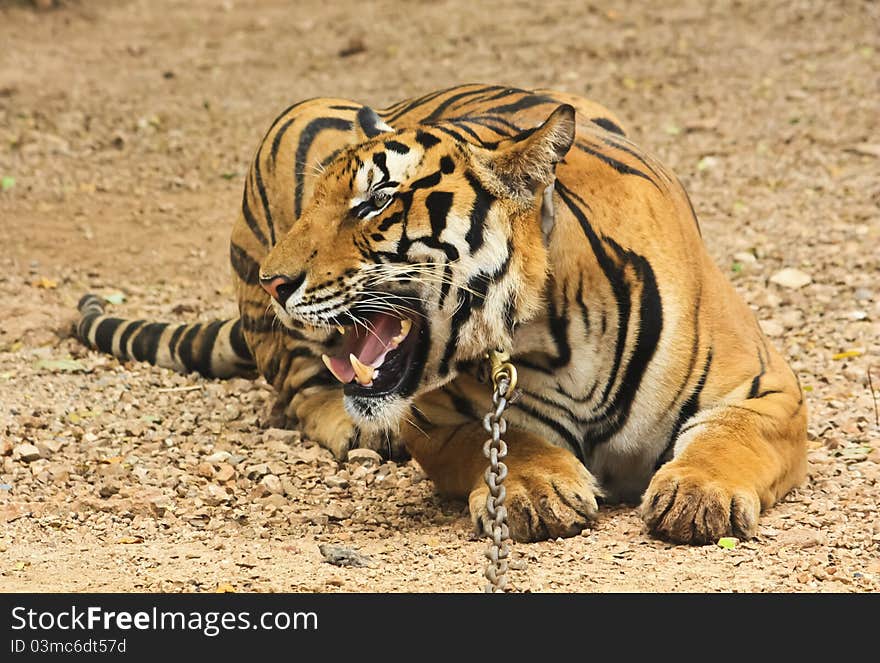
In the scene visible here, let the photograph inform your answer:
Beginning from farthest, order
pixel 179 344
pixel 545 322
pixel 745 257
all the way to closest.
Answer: pixel 745 257 < pixel 179 344 < pixel 545 322

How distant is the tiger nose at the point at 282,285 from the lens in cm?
344

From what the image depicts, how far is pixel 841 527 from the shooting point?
3.48 metres

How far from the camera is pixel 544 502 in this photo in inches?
137

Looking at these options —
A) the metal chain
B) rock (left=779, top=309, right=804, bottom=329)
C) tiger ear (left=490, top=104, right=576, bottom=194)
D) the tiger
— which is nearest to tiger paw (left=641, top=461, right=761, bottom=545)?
the tiger

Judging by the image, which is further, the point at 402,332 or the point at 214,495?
the point at 214,495

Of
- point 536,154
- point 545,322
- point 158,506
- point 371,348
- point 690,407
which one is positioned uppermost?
point 536,154

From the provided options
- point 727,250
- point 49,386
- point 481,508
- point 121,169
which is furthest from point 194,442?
point 121,169

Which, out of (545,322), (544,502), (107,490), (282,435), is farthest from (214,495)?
(545,322)

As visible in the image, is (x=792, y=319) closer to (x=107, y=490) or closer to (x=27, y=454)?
(x=107, y=490)

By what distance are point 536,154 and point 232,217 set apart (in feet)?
13.6

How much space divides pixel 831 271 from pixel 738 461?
261 cm

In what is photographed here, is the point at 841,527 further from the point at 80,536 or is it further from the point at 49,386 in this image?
the point at 49,386

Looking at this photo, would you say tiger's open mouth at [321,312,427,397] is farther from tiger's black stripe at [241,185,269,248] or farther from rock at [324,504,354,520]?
tiger's black stripe at [241,185,269,248]

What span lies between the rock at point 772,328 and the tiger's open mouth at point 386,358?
227 centimetres
